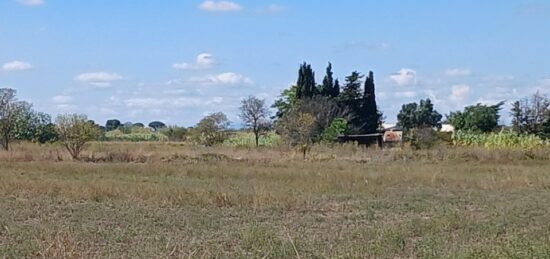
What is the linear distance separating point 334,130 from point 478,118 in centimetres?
2326

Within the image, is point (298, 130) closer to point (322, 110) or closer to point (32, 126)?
point (322, 110)

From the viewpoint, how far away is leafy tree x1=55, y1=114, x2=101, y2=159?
4290 centimetres

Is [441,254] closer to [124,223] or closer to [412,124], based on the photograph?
[124,223]

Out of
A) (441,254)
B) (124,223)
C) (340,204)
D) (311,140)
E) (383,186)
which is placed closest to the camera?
(441,254)

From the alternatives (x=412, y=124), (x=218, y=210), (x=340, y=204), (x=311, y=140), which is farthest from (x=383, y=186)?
(x=412, y=124)

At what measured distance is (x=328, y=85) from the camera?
6638 cm

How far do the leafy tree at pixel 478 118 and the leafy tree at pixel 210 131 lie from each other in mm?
24628

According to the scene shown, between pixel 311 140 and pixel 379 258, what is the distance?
43161 millimetres

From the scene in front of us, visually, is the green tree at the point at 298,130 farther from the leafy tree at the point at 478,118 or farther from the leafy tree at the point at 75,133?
the leafy tree at the point at 478,118

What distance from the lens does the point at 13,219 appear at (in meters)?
13.2

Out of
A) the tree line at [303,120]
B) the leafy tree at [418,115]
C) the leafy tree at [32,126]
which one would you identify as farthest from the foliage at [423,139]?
the leafy tree at [418,115]

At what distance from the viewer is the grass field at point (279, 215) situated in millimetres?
9070

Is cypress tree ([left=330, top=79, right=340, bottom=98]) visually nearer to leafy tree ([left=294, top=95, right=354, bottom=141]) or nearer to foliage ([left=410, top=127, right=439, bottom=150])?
leafy tree ([left=294, top=95, right=354, bottom=141])

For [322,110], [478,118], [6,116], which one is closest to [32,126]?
[6,116]
